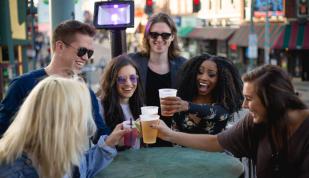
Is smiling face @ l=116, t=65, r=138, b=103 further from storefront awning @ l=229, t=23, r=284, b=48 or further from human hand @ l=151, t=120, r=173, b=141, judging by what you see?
storefront awning @ l=229, t=23, r=284, b=48

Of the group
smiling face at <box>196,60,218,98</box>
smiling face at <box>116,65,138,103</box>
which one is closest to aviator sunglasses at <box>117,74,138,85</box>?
smiling face at <box>116,65,138,103</box>

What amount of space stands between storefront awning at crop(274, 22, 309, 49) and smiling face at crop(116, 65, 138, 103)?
77.0 ft

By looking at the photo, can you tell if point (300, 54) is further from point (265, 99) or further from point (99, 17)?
point (265, 99)

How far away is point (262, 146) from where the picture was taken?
2588 mm

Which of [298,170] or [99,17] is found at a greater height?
[99,17]

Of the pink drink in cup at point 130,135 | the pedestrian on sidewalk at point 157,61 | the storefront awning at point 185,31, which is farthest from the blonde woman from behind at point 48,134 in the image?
the storefront awning at point 185,31

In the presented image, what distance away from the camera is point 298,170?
244 centimetres

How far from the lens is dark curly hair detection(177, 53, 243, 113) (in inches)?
136

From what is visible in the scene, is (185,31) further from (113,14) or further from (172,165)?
(172,165)

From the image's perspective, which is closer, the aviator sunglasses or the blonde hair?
the blonde hair

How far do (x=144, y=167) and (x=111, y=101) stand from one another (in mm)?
758

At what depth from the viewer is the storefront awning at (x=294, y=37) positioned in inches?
1019

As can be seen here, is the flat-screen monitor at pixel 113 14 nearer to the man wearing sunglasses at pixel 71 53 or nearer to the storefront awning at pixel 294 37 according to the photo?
the man wearing sunglasses at pixel 71 53

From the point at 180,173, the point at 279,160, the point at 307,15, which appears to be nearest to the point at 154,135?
the point at 180,173
